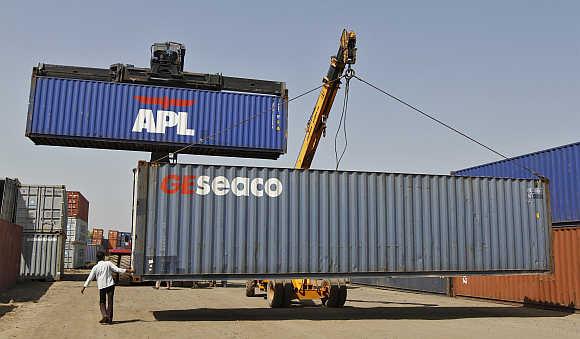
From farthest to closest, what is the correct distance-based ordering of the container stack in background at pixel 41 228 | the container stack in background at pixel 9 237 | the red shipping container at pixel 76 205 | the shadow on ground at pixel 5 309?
the red shipping container at pixel 76 205, the container stack in background at pixel 41 228, the container stack in background at pixel 9 237, the shadow on ground at pixel 5 309

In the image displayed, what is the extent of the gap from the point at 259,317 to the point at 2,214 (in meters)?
16.2

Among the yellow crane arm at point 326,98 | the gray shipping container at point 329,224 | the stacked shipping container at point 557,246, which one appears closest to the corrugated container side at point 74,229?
the yellow crane arm at point 326,98

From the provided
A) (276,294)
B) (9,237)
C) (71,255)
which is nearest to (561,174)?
(276,294)

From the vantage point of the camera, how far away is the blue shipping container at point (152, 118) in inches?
738

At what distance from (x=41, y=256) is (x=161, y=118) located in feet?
32.4

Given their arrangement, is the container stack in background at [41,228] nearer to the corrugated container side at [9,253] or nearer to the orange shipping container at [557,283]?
the corrugated container side at [9,253]

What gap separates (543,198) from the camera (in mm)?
13117

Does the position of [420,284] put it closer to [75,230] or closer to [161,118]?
[161,118]

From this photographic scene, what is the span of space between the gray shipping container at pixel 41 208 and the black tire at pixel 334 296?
1567 cm

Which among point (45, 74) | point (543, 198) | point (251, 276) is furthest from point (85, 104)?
point (543, 198)

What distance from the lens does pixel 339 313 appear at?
12.7m

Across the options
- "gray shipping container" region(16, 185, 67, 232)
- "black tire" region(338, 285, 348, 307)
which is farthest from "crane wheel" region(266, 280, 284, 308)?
"gray shipping container" region(16, 185, 67, 232)

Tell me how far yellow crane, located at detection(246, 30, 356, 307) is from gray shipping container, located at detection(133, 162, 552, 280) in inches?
74.1

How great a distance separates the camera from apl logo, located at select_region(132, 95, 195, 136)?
1930 cm
